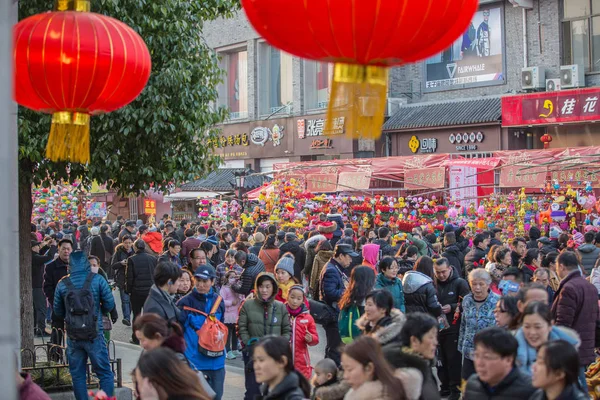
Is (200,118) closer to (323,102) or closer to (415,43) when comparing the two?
(415,43)

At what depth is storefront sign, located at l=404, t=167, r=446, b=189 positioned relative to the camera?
19.2 meters

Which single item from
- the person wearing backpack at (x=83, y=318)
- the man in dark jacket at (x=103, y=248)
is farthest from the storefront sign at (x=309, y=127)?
the person wearing backpack at (x=83, y=318)

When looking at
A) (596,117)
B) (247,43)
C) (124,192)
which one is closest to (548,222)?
(596,117)

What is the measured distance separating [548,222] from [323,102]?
16.3m

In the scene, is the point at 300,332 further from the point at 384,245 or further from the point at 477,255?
the point at 384,245

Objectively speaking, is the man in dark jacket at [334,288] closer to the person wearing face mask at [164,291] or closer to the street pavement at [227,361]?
the street pavement at [227,361]

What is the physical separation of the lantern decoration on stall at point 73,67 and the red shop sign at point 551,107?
63.7 feet

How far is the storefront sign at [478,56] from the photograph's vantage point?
25.9 meters

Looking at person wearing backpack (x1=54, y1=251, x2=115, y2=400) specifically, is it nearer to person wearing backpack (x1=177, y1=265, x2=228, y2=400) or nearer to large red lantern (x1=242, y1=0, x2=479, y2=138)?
person wearing backpack (x1=177, y1=265, x2=228, y2=400)

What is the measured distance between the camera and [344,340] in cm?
869

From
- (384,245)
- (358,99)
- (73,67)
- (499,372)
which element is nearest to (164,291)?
(73,67)

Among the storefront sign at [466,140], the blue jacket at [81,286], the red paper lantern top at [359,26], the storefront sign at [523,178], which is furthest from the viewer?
the storefront sign at [466,140]

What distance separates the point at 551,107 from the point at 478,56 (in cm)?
356

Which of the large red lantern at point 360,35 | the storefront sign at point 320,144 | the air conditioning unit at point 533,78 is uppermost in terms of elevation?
the air conditioning unit at point 533,78
